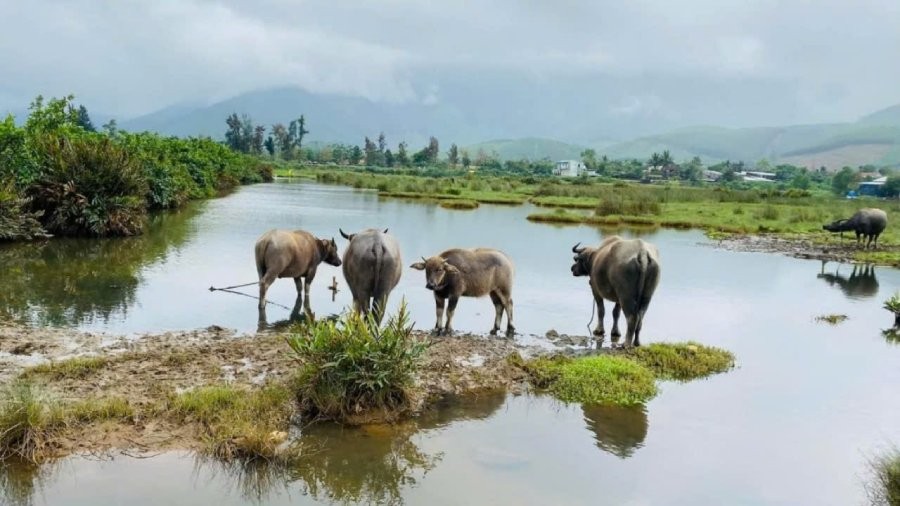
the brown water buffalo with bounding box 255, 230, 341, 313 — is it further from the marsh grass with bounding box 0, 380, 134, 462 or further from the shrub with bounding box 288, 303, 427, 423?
the marsh grass with bounding box 0, 380, 134, 462

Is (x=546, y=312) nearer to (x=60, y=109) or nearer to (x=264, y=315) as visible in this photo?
(x=264, y=315)

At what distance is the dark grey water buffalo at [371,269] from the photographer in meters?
8.91

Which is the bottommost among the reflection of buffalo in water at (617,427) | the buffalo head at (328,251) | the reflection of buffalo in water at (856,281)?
the reflection of buffalo in water at (617,427)

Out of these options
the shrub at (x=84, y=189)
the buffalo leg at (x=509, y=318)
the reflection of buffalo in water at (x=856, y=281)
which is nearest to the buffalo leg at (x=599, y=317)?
the buffalo leg at (x=509, y=318)

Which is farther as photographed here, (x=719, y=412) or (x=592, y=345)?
(x=592, y=345)

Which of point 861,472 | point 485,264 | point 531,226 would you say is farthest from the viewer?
point 531,226

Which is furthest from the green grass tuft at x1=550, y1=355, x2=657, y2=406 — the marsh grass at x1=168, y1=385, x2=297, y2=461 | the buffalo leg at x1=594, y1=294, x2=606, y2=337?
the marsh grass at x1=168, y1=385, x2=297, y2=461

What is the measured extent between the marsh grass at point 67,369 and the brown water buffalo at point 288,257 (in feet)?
11.8

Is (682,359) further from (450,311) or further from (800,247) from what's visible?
(800,247)

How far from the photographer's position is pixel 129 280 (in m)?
12.5

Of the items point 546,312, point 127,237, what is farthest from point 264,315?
point 127,237

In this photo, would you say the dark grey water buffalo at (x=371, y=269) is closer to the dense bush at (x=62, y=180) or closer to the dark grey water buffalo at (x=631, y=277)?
the dark grey water buffalo at (x=631, y=277)

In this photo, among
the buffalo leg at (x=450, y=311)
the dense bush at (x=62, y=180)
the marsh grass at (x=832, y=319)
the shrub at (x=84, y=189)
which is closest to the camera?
the buffalo leg at (x=450, y=311)

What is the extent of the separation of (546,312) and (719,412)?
182 inches
